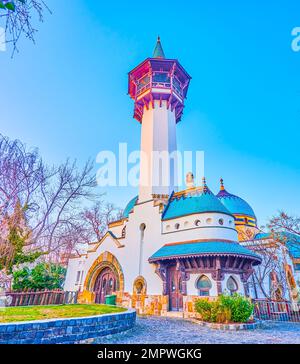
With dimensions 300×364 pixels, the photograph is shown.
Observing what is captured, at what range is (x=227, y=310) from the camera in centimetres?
1070

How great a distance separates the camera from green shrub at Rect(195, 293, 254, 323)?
1065 cm

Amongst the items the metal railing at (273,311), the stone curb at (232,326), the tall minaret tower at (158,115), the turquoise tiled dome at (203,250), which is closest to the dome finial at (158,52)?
the tall minaret tower at (158,115)

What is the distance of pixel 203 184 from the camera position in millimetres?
18859

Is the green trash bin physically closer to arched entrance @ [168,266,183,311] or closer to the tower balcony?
arched entrance @ [168,266,183,311]

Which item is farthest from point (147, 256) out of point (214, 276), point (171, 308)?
point (214, 276)

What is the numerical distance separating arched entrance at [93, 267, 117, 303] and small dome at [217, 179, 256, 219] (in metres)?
15.1

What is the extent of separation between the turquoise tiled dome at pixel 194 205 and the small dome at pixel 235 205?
11.0m

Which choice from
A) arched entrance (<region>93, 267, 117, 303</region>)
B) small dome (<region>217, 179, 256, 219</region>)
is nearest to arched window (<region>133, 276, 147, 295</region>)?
arched entrance (<region>93, 267, 117, 303</region>)

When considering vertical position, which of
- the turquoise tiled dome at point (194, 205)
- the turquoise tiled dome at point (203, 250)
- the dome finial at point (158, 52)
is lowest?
the turquoise tiled dome at point (203, 250)

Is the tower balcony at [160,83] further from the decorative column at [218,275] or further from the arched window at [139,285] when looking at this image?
the decorative column at [218,275]

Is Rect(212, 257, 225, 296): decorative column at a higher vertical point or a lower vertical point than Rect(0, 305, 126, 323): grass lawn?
higher

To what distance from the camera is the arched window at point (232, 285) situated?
14557 millimetres

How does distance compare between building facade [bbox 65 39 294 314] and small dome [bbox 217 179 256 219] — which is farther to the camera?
small dome [bbox 217 179 256 219]
